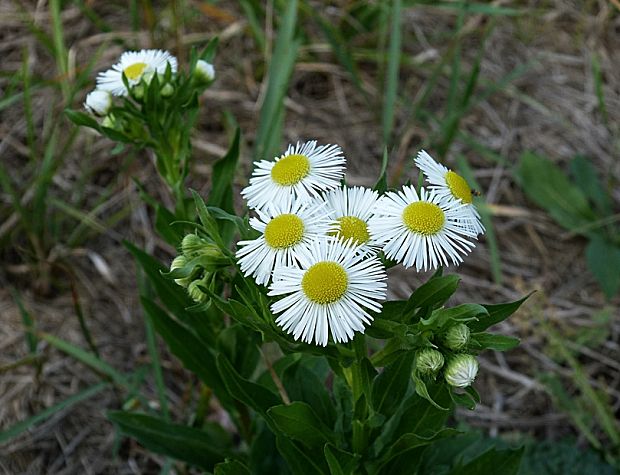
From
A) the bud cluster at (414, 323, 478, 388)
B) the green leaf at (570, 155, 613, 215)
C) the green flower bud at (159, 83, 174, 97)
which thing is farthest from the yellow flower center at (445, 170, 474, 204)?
the green leaf at (570, 155, 613, 215)

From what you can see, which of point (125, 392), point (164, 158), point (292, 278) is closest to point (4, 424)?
point (125, 392)

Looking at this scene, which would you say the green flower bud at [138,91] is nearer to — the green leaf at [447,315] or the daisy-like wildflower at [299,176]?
the daisy-like wildflower at [299,176]

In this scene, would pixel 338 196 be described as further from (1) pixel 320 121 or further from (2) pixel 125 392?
(1) pixel 320 121

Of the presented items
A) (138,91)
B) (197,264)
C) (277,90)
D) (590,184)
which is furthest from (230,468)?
(590,184)

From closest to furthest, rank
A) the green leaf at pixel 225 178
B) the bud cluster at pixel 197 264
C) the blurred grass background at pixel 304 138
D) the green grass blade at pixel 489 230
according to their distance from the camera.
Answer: the bud cluster at pixel 197 264 → the green leaf at pixel 225 178 → the blurred grass background at pixel 304 138 → the green grass blade at pixel 489 230

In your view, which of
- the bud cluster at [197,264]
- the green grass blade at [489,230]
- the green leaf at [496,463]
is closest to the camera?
the bud cluster at [197,264]

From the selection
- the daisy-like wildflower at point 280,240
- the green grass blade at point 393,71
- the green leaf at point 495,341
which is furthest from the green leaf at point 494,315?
the green grass blade at point 393,71
